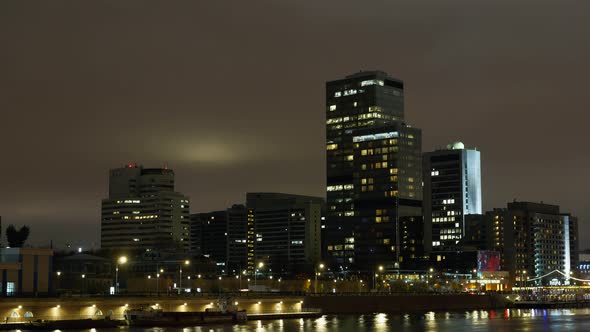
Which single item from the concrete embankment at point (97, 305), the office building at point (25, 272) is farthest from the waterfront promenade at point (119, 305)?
the office building at point (25, 272)

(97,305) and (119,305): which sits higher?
(97,305)

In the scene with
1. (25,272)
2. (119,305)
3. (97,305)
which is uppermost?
(25,272)

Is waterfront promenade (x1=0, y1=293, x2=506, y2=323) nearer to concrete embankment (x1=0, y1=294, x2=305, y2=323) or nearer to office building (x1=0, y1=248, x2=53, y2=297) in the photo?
concrete embankment (x1=0, y1=294, x2=305, y2=323)

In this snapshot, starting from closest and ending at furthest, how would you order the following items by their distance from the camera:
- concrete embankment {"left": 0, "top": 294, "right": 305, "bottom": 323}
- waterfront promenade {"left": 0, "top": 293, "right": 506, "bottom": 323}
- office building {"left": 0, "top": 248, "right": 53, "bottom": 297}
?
concrete embankment {"left": 0, "top": 294, "right": 305, "bottom": 323} < waterfront promenade {"left": 0, "top": 293, "right": 506, "bottom": 323} < office building {"left": 0, "top": 248, "right": 53, "bottom": 297}

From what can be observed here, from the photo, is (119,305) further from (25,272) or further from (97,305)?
(25,272)

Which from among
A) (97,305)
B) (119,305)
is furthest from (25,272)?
(119,305)

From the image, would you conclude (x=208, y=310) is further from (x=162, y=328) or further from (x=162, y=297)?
(x=162, y=328)

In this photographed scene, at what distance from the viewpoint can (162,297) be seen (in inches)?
6230

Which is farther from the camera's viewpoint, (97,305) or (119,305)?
(119,305)

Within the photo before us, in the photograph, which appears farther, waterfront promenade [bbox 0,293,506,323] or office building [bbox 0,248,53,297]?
office building [bbox 0,248,53,297]

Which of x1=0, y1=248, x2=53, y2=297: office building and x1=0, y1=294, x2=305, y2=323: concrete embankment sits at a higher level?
x1=0, y1=248, x2=53, y2=297: office building

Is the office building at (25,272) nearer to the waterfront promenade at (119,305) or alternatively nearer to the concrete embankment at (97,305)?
the concrete embankment at (97,305)

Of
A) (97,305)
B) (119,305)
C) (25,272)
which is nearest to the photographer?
(97,305)

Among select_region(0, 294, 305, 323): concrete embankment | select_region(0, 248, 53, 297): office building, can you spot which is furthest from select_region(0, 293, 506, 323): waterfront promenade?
select_region(0, 248, 53, 297): office building
